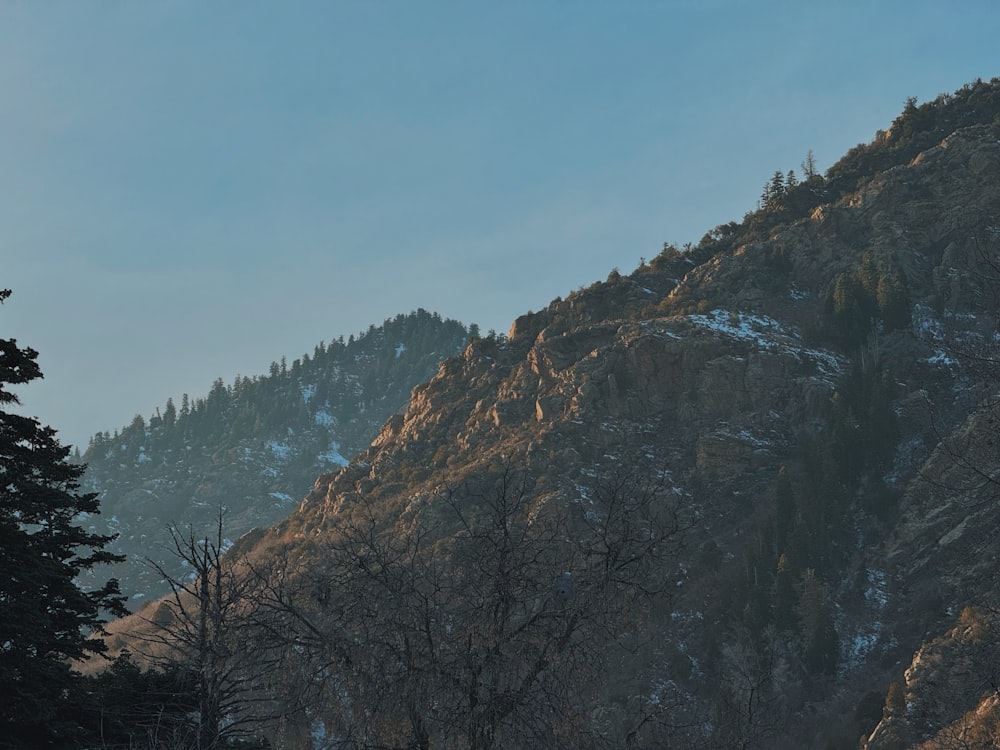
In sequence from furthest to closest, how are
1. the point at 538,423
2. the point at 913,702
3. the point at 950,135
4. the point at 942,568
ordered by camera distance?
the point at 950,135
the point at 538,423
the point at 942,568
the point at 913,702

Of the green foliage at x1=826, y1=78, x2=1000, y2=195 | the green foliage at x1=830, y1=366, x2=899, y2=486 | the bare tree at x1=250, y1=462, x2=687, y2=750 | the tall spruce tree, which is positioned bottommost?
the bare tree at x1=250, y1=462, x2=687, y2=750

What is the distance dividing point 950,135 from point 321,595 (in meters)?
124

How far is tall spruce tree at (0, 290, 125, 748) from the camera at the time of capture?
1888 centimetres

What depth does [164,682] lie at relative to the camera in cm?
2167

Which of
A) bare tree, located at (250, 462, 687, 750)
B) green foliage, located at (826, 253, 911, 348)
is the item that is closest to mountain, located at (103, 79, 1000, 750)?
bare tree, located at (250, 462, 687, 750)

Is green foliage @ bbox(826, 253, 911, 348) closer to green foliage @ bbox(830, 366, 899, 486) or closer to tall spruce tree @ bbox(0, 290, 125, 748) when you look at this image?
green foliage @ bbox(830, 366, 899, 486)

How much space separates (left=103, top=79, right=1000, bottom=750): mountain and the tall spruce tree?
2812 mm

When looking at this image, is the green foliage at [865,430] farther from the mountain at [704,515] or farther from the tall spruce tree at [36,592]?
the tall spruce tree at [36,592]

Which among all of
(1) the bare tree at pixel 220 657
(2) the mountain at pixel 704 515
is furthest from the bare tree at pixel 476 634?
(1) the bare tree at pixel 220 657

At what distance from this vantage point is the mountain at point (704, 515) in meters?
13.0

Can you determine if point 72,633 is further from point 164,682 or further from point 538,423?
point 538,423

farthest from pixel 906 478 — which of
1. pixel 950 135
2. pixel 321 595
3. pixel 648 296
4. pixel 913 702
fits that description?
pixel 321 595

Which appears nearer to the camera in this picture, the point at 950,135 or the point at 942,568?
the point at 942,568

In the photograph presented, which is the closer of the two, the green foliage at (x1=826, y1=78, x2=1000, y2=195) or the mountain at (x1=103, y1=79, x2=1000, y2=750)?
the mountain at (x1=103, y1=79, x2=1000, y2=750)
